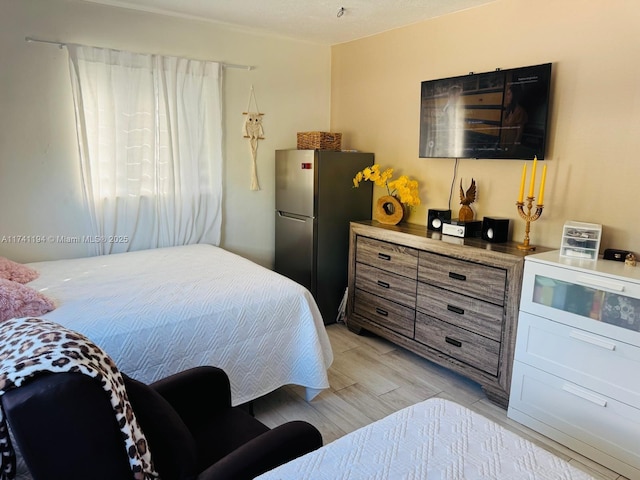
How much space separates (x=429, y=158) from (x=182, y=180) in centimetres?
199

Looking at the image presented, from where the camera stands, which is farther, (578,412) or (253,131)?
(253,131)

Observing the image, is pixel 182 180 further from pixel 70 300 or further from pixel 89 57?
pixel 70 300

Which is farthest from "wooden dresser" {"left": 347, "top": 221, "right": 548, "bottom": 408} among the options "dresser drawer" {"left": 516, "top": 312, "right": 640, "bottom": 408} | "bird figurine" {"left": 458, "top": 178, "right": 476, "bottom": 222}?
"bird figurine" {"left": 458, "top": 178, "right": 476, "bottom": 222}

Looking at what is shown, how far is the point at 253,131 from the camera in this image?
3932 millimetres

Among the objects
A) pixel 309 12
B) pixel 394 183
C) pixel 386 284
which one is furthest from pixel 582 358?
pixel 309 12

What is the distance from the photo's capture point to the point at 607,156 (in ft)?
8.07

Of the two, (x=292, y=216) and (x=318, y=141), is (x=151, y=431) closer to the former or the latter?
(x=292, y=216)

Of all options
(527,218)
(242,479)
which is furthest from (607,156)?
(242,479)

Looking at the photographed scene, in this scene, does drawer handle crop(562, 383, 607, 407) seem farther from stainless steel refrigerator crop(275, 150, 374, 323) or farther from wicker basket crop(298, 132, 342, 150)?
wicker basket crop(298, 132, 342, 150)

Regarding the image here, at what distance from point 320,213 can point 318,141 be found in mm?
627

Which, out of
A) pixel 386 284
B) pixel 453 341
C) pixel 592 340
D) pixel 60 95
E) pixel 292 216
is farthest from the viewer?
pixel 292 216

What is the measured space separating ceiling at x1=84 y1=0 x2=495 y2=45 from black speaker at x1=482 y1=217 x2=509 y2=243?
4.79 feet

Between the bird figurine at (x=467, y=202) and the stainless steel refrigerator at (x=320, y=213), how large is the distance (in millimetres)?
1007

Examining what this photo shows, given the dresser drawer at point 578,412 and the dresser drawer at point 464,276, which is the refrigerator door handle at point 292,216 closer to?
the dresser drawer at point 464,276
